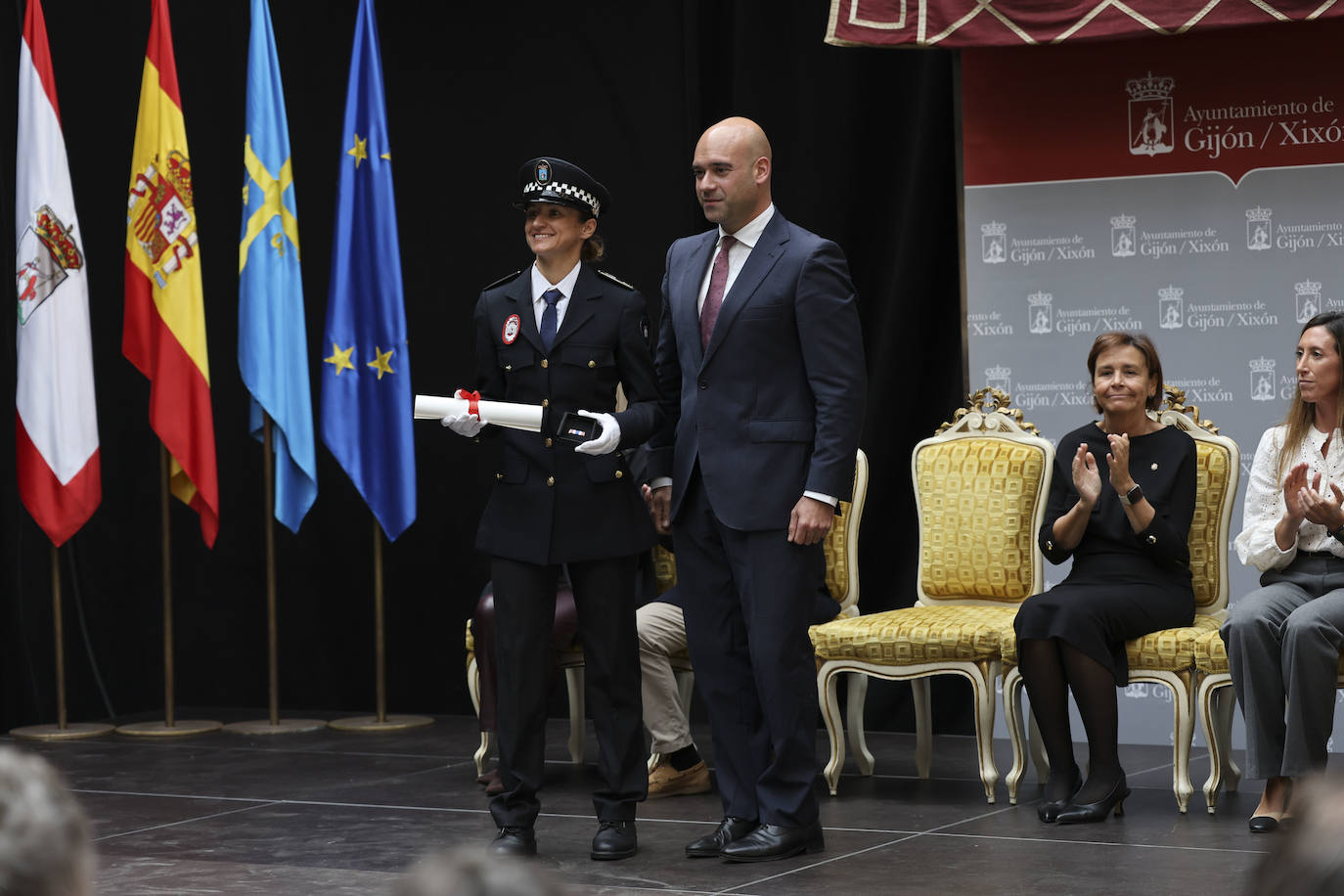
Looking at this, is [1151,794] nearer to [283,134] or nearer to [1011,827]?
[1011,827]

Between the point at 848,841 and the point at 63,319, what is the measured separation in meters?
3.59

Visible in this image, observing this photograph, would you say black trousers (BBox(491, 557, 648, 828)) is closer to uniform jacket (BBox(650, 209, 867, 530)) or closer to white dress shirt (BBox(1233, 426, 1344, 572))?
uniform jacket (BBox(650, 209, 867, 530))

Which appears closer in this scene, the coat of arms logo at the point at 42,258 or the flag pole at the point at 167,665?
the coat of arms logo at the point at 42,258

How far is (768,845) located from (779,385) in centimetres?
102

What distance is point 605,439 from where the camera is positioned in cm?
376

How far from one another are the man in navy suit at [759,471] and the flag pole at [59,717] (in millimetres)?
3102

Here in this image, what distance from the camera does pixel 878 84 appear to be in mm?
6168

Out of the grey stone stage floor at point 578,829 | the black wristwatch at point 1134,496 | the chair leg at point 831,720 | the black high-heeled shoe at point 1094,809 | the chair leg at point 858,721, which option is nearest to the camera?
the grey stone stage floor at point 578,829

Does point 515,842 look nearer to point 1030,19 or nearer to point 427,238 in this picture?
point 1030,19

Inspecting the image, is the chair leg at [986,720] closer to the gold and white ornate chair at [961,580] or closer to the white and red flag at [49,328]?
the gold and white ornate chair at [961,580]

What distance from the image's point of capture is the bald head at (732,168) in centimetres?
381

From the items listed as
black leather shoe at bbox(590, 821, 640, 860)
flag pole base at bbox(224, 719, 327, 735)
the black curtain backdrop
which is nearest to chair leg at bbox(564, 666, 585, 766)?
the black curtain backdrop

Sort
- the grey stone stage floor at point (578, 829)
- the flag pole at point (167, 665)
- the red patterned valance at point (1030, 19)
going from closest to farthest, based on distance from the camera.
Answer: the grey stone stage floor at point (578, 829) < the red patterned valance at point (1030, 19) < the flag pole at point (167, 665)

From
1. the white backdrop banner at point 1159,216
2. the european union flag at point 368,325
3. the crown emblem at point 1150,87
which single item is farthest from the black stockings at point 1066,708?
the european union flag at point 368,325
